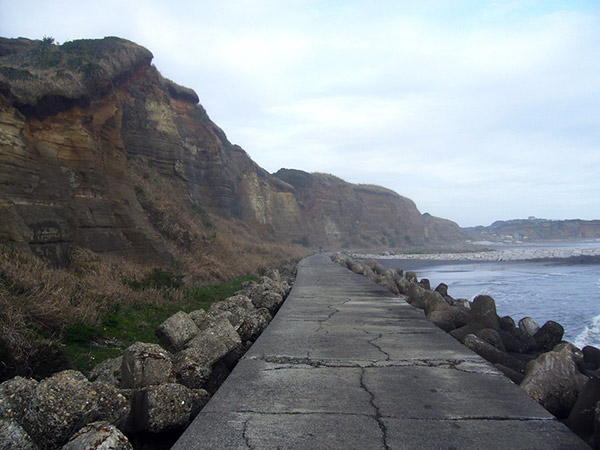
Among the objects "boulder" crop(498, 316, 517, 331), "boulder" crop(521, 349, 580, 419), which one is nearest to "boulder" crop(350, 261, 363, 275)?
"boulder" crop(498, 316, 517, 331)

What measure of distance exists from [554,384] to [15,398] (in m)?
4.62

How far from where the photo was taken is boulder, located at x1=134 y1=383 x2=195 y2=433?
348cm

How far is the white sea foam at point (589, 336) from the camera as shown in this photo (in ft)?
34.8

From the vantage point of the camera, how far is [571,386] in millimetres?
4121

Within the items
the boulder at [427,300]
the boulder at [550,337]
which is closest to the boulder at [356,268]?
the boulder at [427,300]

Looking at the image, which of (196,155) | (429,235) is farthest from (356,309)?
(429,235)

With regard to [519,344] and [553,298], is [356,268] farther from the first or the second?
[519,344]

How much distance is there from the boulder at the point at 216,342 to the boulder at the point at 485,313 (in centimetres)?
461

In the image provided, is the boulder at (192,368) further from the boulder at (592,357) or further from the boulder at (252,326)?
the boulder at (592,357)

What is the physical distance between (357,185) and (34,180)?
87069 millimetres

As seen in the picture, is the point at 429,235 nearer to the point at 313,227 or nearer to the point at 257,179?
the point at 313,227

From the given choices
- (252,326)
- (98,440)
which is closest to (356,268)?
(252,326)

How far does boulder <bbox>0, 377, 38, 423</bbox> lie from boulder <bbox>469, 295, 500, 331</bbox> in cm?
671

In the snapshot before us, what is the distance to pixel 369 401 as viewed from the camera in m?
3.80
